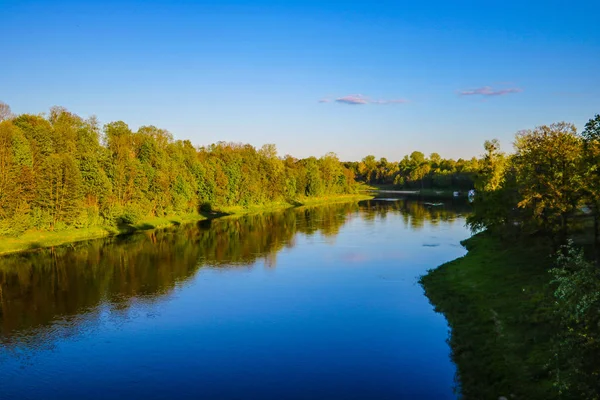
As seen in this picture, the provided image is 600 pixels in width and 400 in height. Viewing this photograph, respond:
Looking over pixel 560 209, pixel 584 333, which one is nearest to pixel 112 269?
pixel 560 209

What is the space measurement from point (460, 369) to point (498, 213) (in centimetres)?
3033

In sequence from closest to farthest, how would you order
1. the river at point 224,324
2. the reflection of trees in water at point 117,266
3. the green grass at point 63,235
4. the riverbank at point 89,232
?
the river at point 224,324
the reflection of trees in water at point 117,266
the green grass at point 63,235
the riverbank at point 89,232

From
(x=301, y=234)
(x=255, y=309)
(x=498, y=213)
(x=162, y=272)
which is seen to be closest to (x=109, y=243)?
(x=162, y=272)

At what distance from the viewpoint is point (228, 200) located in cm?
12900

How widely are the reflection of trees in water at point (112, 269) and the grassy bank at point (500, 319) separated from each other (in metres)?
24.5

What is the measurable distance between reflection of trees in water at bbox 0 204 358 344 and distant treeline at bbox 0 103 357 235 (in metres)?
7.73

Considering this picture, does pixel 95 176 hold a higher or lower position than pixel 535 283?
higher

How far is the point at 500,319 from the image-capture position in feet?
102

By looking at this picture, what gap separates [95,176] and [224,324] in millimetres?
55318

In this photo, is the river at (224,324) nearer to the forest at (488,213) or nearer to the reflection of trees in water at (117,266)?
the reflection of trees in water at (117,266)

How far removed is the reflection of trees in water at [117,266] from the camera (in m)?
40.2

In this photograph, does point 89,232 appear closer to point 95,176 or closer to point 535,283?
point 95,176

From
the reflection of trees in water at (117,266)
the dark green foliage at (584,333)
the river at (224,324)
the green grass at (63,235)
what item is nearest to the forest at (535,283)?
the dark green foliage at (584,333)

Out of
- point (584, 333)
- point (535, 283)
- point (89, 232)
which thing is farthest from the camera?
point (89, 232)
